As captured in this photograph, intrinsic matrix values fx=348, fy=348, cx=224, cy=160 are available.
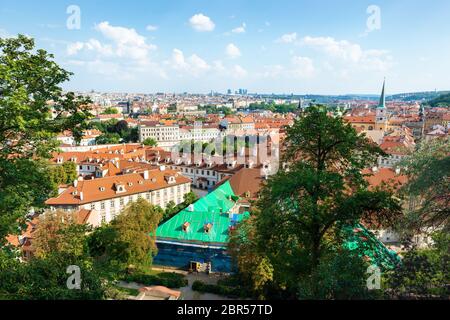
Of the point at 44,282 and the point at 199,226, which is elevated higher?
the point at 44,282

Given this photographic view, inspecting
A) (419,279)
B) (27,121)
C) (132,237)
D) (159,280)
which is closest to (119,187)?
(132,237)

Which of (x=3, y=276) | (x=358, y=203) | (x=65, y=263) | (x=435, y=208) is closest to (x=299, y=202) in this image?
(x=358, y=203)

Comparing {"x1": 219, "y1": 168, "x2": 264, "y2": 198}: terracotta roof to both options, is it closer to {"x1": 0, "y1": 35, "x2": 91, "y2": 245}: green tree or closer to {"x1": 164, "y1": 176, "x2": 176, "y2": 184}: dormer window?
{"x1": 164, "y1": 176, "x2": 176, "y2": 184}: dormer window

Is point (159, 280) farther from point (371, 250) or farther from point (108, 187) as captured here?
point (371, 250)

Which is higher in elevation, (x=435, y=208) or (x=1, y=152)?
(x=1, y=152)

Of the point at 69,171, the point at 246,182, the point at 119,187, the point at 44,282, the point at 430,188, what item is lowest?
the point at 69,171

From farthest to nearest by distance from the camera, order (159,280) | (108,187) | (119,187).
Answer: (119,187) → (108,187) → (159,280)
